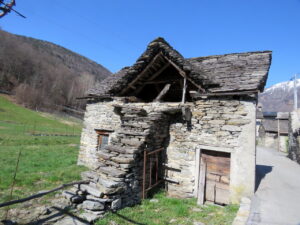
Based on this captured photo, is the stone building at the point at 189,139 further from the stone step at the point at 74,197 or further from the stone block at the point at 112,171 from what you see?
the stone step at the point at 74,197

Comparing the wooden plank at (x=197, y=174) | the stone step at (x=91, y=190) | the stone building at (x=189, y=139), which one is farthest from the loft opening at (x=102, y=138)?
the wooden plank at (x=197, y=174)

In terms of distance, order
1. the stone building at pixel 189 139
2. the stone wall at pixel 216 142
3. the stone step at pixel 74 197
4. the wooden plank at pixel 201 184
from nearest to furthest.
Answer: the stone step at pixel 74 197, the stone building at pixel 189 139, the stone wall at pixel 216 142, the wooden plank at pixel 201 184

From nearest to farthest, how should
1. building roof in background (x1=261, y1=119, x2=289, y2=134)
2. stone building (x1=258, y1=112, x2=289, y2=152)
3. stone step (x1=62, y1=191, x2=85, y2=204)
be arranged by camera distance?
stone step (x1=62, y1=191, x2=85, y2=204) < stone building (x1=258, y1=112, x2=289, y2=152) < building roof in background (x1=261, y1=119, x2=289, y2=134)

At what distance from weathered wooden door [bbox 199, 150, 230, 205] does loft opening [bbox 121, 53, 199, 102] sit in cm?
284

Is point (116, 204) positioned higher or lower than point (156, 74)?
lower

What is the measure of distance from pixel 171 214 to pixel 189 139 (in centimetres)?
286

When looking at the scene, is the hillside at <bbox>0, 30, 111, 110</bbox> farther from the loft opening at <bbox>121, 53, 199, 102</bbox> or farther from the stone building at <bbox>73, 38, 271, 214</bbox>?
the stone building at <bbox>73, 38, 271, 214</bbox>

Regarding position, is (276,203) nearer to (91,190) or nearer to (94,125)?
(91,190)

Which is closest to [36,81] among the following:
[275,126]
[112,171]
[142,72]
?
[142,72]

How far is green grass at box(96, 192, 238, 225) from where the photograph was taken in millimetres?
4981

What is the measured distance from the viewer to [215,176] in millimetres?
6891

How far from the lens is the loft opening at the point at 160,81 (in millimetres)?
8359

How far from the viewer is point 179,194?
722 centimetres

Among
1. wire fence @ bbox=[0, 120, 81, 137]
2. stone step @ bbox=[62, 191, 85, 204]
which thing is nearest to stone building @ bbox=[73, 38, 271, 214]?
stone step @ bbox=[62, 191, 85, 204]
